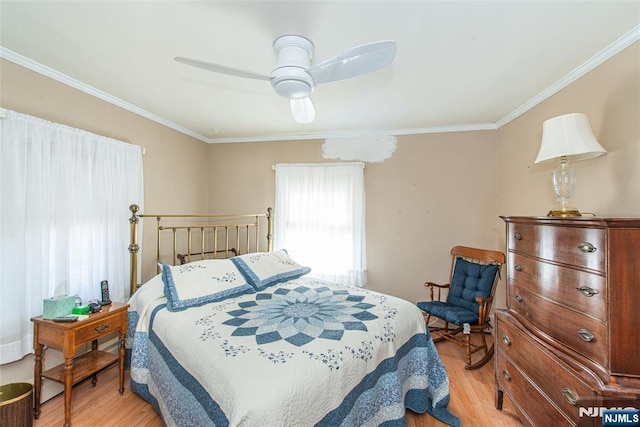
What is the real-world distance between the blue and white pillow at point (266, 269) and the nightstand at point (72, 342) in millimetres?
920

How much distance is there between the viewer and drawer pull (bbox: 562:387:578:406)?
1.24 m

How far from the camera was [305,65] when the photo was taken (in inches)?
59.4

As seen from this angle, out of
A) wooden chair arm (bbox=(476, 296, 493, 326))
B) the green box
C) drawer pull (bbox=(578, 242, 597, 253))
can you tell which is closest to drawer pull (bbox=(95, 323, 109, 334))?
the green box

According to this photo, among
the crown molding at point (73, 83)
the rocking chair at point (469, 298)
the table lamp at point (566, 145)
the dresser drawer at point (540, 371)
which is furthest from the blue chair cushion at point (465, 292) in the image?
the crown molding at point (73, 83)

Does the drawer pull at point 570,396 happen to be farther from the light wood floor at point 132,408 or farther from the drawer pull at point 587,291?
the light wood floor at point 132,408

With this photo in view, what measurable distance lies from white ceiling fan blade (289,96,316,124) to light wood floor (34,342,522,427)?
2.17 m

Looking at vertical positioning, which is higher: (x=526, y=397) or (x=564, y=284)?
(x=564, y=284)

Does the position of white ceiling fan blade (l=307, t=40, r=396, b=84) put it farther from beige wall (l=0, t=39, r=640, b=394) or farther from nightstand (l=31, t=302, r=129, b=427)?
nightstand (l=31, t=302, r=129, b=427)

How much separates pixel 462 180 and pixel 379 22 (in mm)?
2270

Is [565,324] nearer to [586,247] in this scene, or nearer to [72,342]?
[586,247]

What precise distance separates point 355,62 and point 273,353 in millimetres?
1451

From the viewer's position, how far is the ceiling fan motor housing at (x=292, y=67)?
1416 mm

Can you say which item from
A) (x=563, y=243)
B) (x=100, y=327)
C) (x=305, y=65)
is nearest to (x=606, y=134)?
(x=563, y=243)

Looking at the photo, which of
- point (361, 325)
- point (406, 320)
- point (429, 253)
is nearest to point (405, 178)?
point (429, 253)
